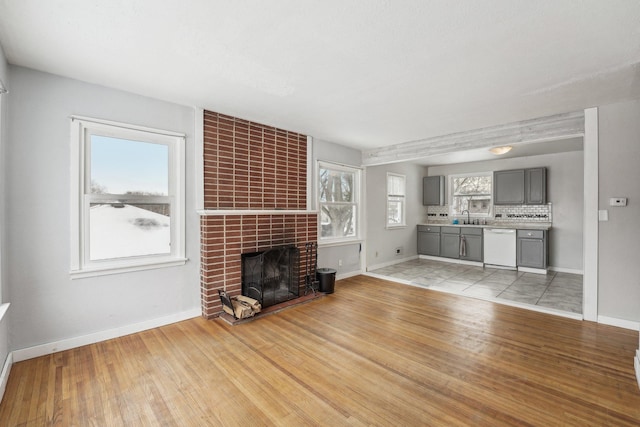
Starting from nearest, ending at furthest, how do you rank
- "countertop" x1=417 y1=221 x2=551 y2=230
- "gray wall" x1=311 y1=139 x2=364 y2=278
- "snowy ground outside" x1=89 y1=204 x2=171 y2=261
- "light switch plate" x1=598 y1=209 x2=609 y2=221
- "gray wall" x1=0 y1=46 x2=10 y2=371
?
"gray wall" x1=0 y1=46 x2=10 y2=371 → "snowy ground outside" x1=89 y1=204 x2=171 y2=261 → "light switch plate" x1=598 y1=209 x2=609 y2=221 → "gray wall" x1=311 y1=139 x2=364 y2=278 → "countertop" x1=417 y1=221 x2=551 y2=230

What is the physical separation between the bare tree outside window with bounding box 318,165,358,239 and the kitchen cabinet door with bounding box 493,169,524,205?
3.31 meters

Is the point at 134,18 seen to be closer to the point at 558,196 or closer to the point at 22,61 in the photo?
the point at 22,61

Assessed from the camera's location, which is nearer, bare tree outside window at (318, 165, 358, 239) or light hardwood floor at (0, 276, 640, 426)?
light hardwood floor at (0, 276, 640, 426)

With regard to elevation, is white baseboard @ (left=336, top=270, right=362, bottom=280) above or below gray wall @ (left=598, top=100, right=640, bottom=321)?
below

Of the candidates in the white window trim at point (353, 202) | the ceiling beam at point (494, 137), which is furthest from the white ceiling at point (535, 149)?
the white window trim at point (353, 202)

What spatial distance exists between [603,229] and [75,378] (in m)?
5.30

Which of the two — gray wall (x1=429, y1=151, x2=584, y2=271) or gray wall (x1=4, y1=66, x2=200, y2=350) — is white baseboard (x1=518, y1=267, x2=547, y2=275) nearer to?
gray wall (x1=429, y1=151, x2=584, y2=271)

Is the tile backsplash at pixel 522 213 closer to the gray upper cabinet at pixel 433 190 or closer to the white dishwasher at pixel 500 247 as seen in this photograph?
the white dishwasher at pixel 500 247

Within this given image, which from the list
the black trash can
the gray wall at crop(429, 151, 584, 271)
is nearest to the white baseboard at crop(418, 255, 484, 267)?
the gray wall at crop(429, 151, 584, 271)

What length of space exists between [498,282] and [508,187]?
2351 millimetres

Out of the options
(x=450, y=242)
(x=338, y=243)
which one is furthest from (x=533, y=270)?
(x=338, y=243)

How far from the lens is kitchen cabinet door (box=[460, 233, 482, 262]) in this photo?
6.18 meters

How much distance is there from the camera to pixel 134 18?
179 centimetres

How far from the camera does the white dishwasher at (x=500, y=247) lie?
576 cm
